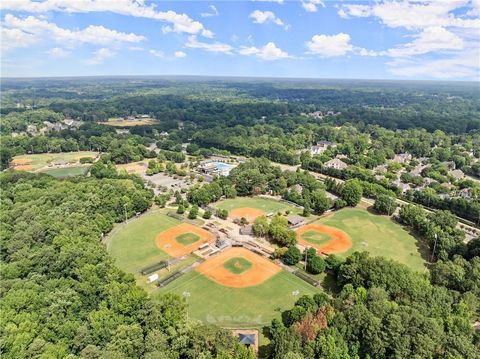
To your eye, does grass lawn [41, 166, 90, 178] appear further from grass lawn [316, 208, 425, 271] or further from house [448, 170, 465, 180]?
house [448, 170, 465, 180]

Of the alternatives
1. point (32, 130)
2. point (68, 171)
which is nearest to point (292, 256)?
point (68, 171)

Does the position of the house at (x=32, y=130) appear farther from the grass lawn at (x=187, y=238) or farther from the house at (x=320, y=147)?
the house at (x=320, y=147)

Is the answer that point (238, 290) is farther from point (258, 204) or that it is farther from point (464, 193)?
point (464, 193)

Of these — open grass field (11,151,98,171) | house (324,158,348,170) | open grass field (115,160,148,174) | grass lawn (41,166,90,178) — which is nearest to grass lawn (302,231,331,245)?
house (324,158,348,170)

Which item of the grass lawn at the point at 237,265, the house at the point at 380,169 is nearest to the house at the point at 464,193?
the house at the point at 380,169

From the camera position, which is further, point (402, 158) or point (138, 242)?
point (402, 158)
